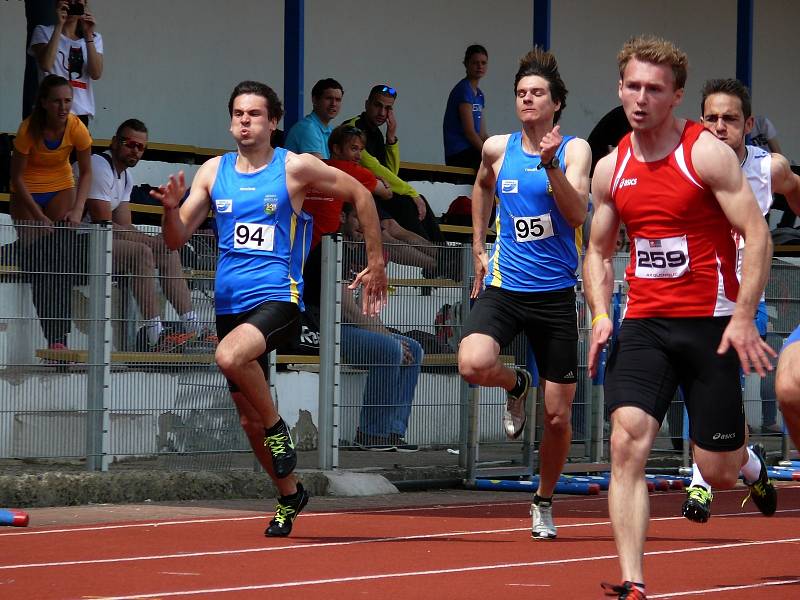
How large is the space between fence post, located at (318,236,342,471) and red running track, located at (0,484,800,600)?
4.20ft

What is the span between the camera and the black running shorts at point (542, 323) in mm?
8766

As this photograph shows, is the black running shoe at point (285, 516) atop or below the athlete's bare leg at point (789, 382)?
below

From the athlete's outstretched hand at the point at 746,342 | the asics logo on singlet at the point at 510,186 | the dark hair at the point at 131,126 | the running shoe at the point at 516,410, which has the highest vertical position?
the dark hair at the point at 131,126

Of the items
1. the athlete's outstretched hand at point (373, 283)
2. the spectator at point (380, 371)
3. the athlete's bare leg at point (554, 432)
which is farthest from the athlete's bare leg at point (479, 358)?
the spectator at point (380, 371)

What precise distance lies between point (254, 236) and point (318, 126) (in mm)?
6083

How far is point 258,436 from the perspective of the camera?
8703mm

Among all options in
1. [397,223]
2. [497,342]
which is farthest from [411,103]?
[497,342]

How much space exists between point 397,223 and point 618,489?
851 cm

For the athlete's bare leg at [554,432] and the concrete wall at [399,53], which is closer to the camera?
the athlete's bare leg at [554,432]

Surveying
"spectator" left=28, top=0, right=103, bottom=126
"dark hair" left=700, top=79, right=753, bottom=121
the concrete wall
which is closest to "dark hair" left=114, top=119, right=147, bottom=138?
"spectator" left=28, top=0, right=103, bottom=126

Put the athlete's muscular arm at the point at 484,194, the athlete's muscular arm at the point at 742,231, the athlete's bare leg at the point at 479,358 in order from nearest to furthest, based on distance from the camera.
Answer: the athlete's muscular arm at the point at 742,231, the athlete's bare leg at the point at 479,358, the athlete's muscular arm at the point at 484,194

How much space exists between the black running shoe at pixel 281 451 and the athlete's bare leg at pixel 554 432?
4.53 feet

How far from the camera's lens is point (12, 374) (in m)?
10.2

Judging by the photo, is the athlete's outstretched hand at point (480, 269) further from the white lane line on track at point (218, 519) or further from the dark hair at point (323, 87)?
the dark hair at point (323, 87)
